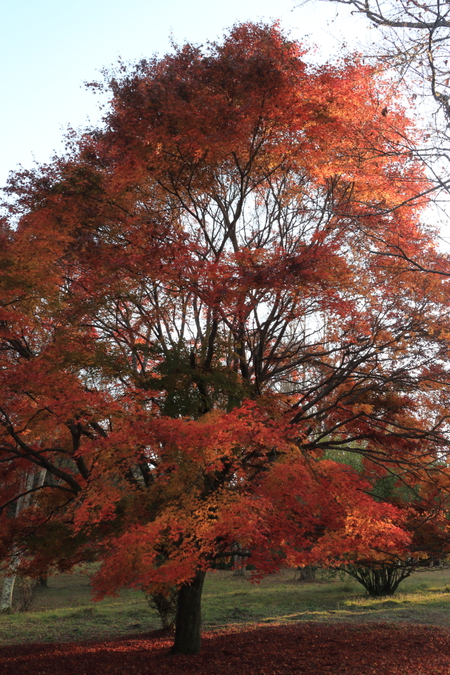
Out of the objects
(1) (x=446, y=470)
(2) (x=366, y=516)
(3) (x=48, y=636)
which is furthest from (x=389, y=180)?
(3) (x=48, y=636)

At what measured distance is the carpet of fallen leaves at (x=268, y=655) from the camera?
9.03 metres

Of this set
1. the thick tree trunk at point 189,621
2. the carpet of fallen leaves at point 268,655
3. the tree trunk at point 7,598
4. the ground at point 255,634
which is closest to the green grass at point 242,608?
the ground at point 255,634

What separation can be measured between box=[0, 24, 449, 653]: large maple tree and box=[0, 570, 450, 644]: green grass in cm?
688

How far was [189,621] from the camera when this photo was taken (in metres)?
10.9

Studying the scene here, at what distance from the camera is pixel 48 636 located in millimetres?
15242

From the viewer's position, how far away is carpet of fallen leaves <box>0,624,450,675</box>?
9031 mm

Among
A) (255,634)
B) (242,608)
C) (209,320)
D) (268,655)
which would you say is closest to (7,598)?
(242,608)

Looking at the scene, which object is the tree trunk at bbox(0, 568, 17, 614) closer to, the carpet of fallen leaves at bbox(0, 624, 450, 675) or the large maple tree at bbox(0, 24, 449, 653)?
the carpet of fallen leaves at bbox(0, 624, 450, 675)

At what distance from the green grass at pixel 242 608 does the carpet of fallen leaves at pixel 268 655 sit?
8.83 ft

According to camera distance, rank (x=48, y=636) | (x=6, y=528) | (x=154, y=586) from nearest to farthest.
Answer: (x=154, y=586) < (x=6, y=528) < (x=48, y=636)

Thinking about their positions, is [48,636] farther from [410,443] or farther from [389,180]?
[389,180]

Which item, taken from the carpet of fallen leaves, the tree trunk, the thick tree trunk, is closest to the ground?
the carpet of fallen leaves

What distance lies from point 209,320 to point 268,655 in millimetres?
6926

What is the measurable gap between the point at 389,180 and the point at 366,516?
5.69 m
